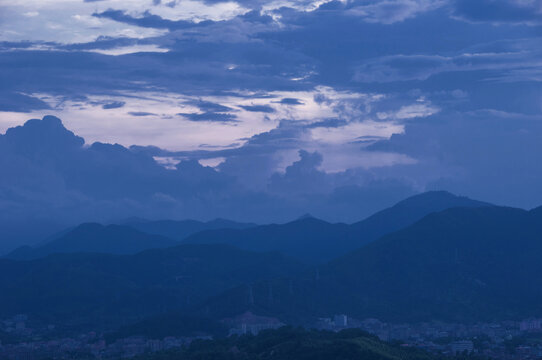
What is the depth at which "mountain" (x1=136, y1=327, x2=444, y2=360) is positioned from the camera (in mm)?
98000

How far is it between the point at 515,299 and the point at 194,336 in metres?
78.7

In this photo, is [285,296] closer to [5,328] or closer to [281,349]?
[5,328]

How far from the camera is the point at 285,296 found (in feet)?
635

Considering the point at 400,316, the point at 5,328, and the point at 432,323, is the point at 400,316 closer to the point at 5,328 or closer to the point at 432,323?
the point at 432,323

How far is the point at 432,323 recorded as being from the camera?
17938cm

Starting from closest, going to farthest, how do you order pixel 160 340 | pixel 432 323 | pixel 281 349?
1. pixel 281 349
2. pixel 160 340
3. pixel 432 323

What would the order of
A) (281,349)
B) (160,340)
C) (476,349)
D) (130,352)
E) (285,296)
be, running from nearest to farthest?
(281,349) < (476,349) < (130,352) < (160,340) < (285,296)

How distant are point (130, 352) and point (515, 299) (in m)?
93.3

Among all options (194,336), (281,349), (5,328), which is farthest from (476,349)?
(5,328)

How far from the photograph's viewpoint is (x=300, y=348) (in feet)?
335

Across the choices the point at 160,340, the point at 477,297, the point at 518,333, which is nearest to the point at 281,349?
the point at 160,340

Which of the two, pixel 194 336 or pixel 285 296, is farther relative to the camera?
pixel 285 296

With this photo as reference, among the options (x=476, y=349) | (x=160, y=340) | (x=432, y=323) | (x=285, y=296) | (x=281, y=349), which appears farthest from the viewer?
(x=285, y=296)

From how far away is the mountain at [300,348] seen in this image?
98000mm
